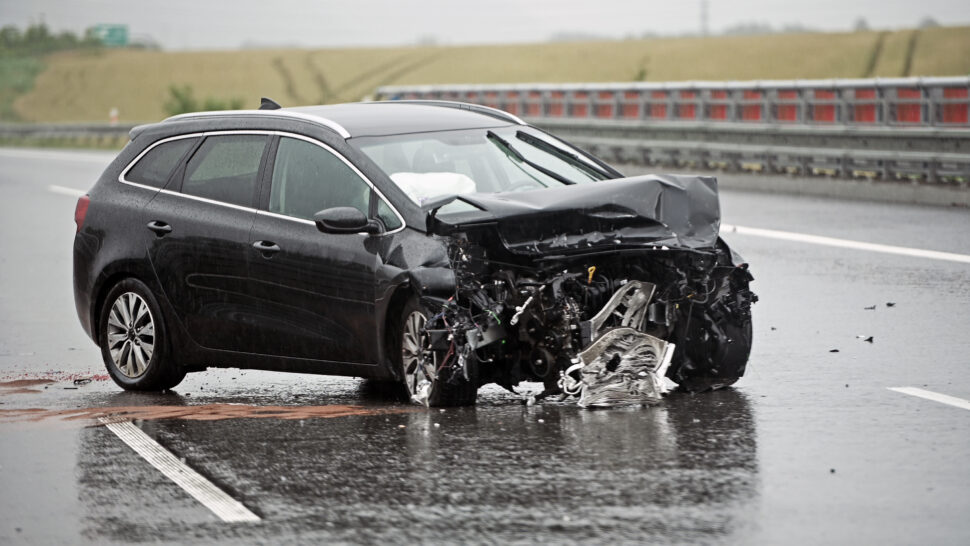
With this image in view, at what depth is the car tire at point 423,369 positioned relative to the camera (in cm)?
864

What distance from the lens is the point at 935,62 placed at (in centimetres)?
6200

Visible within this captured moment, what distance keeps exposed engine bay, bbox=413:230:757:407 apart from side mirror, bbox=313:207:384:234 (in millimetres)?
464

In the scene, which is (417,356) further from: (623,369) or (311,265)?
(623,369)

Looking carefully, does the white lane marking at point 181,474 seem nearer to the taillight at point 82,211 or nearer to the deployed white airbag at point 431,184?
the deployed white airbag at point 431,184

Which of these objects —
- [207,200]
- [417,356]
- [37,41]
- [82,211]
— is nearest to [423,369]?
[417,356]

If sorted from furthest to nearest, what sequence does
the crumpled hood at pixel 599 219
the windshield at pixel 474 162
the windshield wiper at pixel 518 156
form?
the windshield wiper at pixel 518 156 < the windshield at pixel 474 162 < the crumpled hood at pixel 599 219

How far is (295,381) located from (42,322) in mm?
3839

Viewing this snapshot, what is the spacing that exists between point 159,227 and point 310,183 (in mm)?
1128

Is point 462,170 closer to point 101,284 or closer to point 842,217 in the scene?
point 101,284

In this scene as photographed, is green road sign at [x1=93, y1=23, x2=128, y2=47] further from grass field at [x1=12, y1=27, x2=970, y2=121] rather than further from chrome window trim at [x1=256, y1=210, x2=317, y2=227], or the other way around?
chrome window trim at [x1=256, y1=210, x2=317, y2=227]

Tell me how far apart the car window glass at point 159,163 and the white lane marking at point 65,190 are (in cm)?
1822

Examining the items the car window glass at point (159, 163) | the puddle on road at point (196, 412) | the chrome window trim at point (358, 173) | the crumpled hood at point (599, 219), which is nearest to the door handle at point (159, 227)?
the car window glass at point (159, 163)

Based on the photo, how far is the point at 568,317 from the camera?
8.56 metres

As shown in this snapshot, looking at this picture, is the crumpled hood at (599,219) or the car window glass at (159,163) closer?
the crumpled hood at (599,219)
